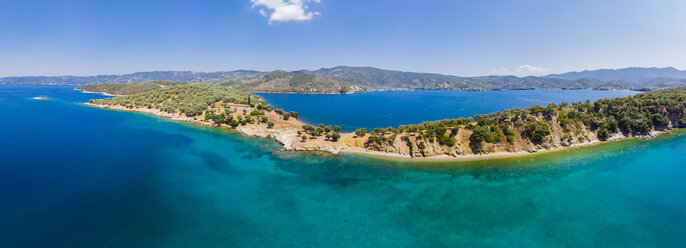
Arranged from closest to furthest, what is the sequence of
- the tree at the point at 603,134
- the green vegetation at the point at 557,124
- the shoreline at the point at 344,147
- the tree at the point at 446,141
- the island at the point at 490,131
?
the shoreline at the point at 344,147 < the tree at the point at 446,141 < the island at the point at 490,131 < the green vegetation at the point at 557,124 < the tree at the point at 603,134

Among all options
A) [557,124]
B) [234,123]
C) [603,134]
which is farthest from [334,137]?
[603,134]

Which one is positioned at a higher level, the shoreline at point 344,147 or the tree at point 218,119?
the tree at point 218,119

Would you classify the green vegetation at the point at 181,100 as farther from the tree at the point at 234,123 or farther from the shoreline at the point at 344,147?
the shoreline at the point at 344,147

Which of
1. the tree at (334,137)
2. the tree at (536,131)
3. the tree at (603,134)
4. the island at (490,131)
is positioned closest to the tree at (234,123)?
the island at (490,131)

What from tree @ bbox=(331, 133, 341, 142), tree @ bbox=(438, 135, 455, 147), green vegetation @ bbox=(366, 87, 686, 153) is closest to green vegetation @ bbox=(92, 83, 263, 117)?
tree @ bbox=(331, 133, 341, 142)

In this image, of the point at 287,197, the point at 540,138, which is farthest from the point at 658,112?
the point at 287,197

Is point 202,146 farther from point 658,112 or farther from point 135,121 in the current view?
point 658,112

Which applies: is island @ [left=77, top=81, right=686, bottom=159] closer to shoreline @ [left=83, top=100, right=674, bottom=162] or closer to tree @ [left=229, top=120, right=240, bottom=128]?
tree @ [left=229, top=120, right=240, bottom=128]

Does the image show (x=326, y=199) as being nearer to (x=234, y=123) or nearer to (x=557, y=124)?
(x=234, y=123)
